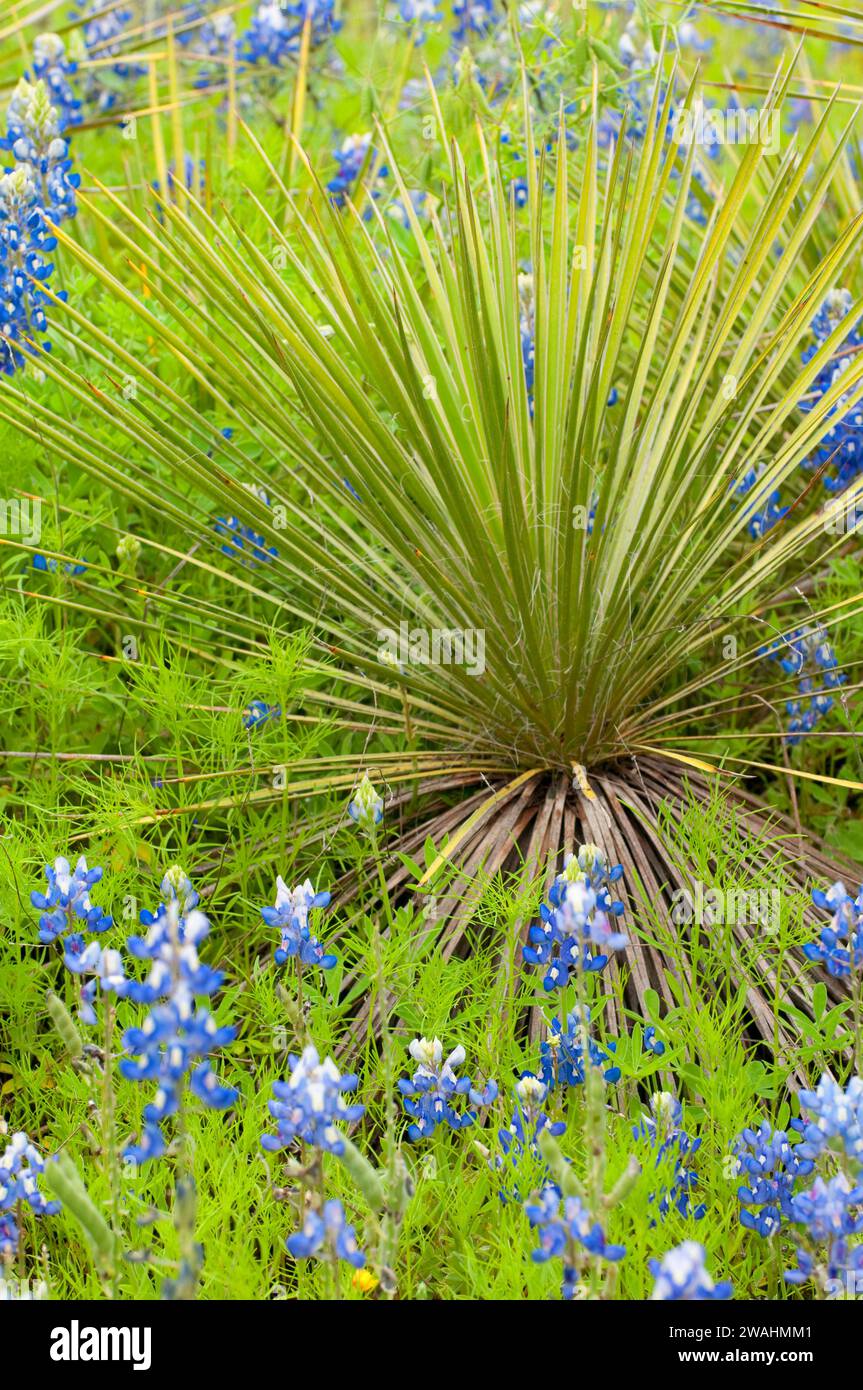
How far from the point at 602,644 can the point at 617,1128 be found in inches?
37.9

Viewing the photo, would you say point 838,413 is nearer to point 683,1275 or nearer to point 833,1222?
point 833,1222

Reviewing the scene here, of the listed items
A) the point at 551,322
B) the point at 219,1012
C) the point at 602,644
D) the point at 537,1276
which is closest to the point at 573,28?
the point at 551,322

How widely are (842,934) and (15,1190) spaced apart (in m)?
1.23

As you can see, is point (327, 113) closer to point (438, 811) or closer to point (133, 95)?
point (133, 95)

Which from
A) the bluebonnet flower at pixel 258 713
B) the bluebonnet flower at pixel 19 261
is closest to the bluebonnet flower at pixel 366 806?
the bluebonnet flower at pixel 258 713

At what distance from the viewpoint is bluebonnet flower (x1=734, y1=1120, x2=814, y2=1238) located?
190 cm

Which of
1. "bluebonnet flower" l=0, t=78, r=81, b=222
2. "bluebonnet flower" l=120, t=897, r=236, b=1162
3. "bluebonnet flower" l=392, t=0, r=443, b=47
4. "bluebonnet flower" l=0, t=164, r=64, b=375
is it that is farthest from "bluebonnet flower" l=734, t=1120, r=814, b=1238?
"bluebonnet flower" l=392, t=0, r=443, b=47

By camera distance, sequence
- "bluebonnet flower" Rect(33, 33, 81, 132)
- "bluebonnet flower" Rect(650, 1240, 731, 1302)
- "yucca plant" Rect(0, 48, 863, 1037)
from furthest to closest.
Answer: "bluebonnet flower" Rect(33, 33, 81, 132) → "yucca plant" Rect(0, 48, 863, 1037) → "bluebonnet flower" Rect(650, 1240, 731, 1302)

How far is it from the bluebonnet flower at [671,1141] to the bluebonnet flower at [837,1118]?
32cm

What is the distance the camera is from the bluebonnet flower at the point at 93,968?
5.06 feet

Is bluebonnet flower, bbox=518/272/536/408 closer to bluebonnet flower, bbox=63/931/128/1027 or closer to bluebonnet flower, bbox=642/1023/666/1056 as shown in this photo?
bluebonnet flower, bbox=642/1023/666/1056

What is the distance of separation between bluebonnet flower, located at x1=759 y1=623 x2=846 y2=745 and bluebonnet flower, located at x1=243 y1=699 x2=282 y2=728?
1.06m

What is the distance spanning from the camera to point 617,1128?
80.5 inches

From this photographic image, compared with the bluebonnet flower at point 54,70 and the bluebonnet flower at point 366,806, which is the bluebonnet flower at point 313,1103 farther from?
the bluebonnet flower at point 54,70
